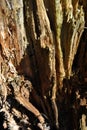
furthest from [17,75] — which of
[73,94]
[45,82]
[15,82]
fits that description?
[73,94]

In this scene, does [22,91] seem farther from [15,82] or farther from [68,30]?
[68,30]

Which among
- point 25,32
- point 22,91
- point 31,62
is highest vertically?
point 25,32

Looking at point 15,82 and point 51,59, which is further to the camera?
point 15,82

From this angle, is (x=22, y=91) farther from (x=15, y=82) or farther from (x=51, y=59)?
(x=51, y=59)

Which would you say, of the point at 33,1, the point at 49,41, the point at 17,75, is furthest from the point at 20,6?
the point at 17,75

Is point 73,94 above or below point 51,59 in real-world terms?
below

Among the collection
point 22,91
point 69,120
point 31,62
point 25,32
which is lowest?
point 69,120
